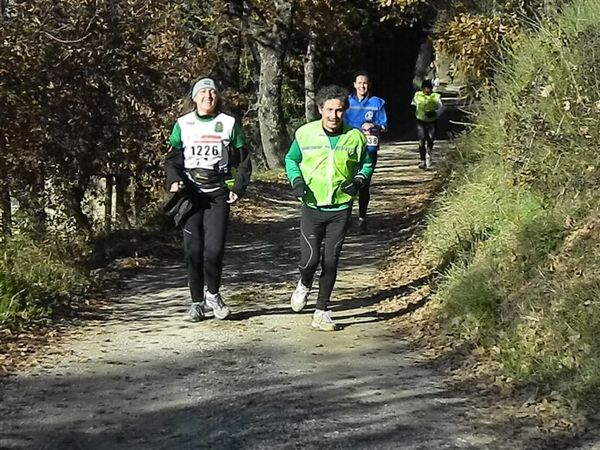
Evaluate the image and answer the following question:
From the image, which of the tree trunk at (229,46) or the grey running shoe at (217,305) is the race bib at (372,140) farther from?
the tree trunk at (229,46)

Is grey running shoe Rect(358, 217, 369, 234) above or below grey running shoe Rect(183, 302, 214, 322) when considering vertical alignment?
A: below

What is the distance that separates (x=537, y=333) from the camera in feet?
23.4

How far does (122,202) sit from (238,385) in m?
7.36

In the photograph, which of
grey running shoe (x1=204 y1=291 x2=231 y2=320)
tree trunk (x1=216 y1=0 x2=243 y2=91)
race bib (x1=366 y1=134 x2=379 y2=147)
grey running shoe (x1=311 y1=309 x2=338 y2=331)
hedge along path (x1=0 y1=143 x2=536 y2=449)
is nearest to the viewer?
hedge along path (x1=0 y1=143 x2=536 y2=449)

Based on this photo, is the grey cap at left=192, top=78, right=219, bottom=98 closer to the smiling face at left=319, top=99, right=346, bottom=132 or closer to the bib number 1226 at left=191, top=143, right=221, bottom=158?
the bib number 1226 at left=191, top=143, right=221, bottom=158

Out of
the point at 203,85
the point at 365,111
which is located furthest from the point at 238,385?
the point at 365,111

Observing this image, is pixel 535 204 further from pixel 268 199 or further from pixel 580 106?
pixel 268 199

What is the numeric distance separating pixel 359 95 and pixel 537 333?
598 centimetres

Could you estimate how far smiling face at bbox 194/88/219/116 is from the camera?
8531 mm

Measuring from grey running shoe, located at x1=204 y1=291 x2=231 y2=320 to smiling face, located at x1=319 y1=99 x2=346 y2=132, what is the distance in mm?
1728

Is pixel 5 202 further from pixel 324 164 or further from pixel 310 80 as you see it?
pixel 310 80

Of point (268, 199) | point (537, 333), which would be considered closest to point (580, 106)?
point (537, 333)

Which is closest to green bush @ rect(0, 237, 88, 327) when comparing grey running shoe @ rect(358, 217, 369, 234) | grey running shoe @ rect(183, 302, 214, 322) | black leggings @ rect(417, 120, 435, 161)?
grey running shoe @ rect(183, 302, 214, 322)

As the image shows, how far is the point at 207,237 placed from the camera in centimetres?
873
